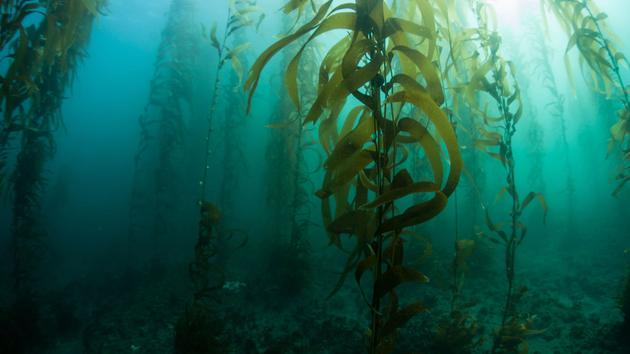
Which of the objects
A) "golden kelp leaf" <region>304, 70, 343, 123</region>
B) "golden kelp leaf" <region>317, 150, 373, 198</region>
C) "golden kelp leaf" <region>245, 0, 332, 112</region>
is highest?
"golden kelp leaf" <region>245, 0, 332, 112</region>

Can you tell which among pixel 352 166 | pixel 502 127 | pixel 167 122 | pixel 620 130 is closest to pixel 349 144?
pixel 352 166

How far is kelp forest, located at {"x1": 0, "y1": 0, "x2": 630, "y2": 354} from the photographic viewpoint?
3.88 feet

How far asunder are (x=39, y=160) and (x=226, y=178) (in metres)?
4.83

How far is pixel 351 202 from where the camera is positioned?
156 cm

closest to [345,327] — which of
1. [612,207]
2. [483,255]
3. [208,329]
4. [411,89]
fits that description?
[208,329]

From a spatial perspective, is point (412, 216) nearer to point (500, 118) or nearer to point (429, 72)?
point (429, 72)

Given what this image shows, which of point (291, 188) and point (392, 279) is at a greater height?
point (291, 188)

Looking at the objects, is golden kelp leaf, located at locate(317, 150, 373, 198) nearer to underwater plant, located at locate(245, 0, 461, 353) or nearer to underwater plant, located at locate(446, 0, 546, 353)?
underwater plant, located at locate(245, 0, 461, 353)

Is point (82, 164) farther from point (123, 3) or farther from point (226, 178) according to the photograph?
point (226, 178)

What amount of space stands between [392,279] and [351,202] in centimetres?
55

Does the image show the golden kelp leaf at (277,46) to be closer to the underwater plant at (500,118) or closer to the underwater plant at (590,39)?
the underwater plant at (500,118)

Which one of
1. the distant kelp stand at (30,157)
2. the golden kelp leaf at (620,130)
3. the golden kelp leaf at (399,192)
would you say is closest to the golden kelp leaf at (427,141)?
the golden kelp leaf at (399,192)

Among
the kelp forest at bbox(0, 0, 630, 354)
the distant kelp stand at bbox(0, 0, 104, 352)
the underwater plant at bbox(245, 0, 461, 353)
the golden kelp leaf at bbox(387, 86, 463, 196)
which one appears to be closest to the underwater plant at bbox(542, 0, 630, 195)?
the kelp forest at bbox(0, 0, 630, 354)

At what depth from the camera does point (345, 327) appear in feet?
16.4
